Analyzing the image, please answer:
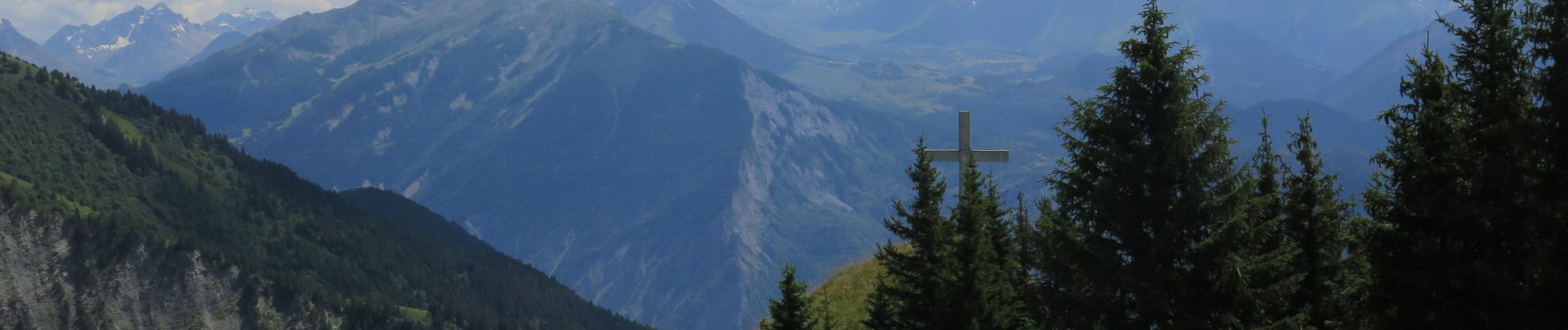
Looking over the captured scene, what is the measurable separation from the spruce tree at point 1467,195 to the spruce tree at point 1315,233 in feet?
16.0

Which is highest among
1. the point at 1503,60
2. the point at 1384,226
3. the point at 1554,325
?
the point at 1503,60

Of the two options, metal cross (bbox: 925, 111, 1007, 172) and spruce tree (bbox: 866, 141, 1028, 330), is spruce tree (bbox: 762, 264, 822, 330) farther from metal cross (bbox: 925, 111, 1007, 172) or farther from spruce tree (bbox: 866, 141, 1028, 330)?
metal cross (bbox: 925, 111, 1007, 172)

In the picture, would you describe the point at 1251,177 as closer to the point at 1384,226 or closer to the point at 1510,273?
the point at 1384,226

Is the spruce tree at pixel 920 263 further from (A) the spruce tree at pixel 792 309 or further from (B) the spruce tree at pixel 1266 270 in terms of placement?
(B) the spruce tree at pixel 1266 270

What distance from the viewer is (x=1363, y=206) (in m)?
20.4

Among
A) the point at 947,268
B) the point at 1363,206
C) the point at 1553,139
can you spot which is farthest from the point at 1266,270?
the point at 947,268

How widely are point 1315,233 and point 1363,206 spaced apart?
5.66m

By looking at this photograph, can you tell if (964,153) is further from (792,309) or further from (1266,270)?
(1266,270)

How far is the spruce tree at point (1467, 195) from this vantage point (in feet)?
57.0

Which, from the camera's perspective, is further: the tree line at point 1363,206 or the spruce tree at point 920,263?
the spruce tree at point 920,263

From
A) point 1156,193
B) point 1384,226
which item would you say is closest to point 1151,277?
point 1156,193

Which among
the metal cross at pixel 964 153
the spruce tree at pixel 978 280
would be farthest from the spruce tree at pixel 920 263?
the metal cross at pixel 964 153

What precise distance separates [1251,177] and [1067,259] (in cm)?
298

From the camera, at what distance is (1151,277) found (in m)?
19.8
